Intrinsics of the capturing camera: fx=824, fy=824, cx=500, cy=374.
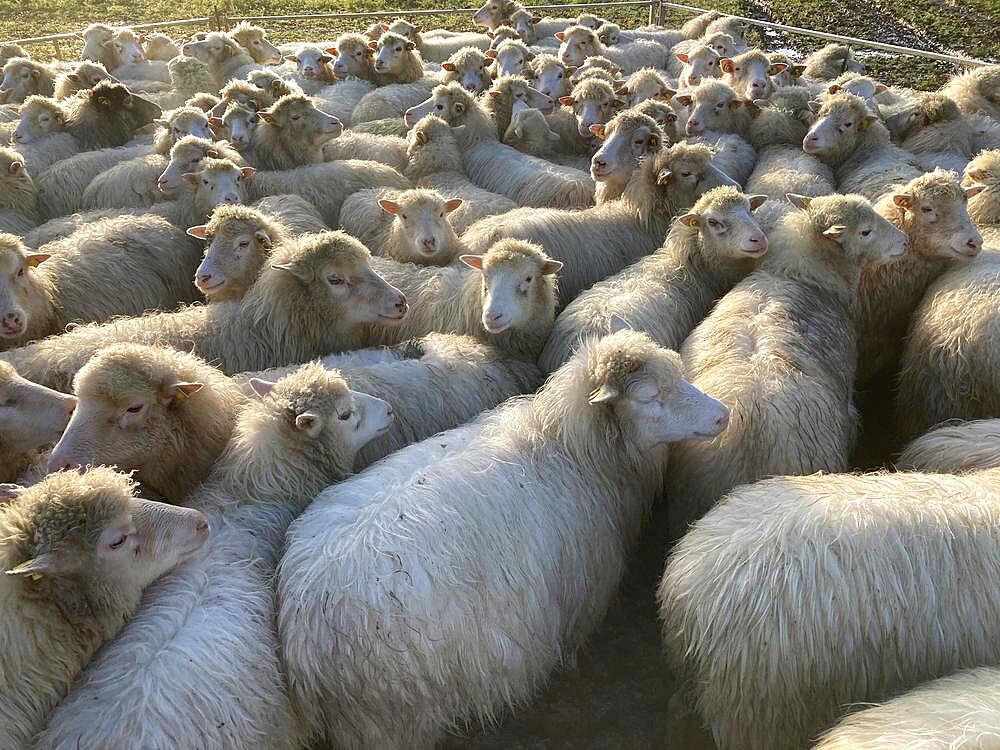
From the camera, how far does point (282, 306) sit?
14.4 feet

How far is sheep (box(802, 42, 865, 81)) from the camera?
9.54 metres

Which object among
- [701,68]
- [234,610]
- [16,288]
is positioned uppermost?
[701,68]

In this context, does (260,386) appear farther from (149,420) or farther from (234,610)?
(234,610)

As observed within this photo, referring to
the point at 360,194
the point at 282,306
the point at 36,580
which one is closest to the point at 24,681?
the point at 36,580

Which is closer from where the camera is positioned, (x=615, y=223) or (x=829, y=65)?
(x=615, y=223)

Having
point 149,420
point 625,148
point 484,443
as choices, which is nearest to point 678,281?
point 625,148

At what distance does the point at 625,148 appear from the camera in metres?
5.77

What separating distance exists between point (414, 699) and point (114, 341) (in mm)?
2434

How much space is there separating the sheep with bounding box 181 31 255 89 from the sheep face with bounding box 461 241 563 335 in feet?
21.1

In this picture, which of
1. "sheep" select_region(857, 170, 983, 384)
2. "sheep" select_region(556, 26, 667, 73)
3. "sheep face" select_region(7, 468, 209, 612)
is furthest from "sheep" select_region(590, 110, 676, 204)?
"sheep" select_region(556, 26, 667, 73)

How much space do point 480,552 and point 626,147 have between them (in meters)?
3.80

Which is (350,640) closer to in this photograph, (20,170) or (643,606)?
(643,606)

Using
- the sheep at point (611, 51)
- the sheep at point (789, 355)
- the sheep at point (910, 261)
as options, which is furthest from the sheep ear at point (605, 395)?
the sheep at point (611, 51)

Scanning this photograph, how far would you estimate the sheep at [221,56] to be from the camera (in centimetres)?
942
